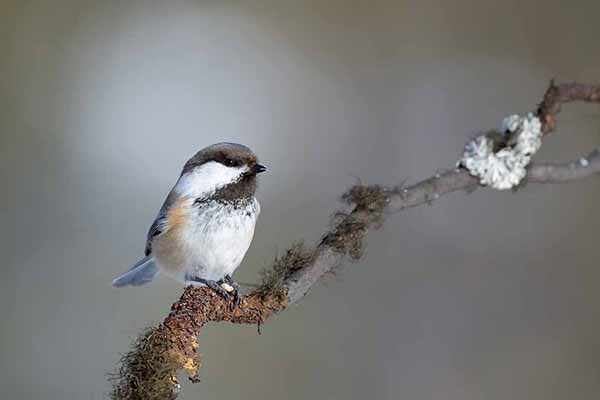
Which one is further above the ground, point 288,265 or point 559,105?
point 559,105

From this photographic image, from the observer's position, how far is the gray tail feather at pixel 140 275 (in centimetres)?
132

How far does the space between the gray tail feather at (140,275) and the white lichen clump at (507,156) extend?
0.68 m

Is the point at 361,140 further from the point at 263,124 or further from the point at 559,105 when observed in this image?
the point at 559,105

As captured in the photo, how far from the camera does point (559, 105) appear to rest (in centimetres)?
81

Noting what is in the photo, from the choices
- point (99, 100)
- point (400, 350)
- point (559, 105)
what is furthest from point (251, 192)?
point (99, 100)

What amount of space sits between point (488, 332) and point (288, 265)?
1.53 metres

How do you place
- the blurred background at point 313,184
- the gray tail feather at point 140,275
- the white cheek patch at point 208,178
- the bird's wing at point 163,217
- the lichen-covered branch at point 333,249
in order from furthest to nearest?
the blurred background at point 313,184
the gray tail feather at point 140,275
the bird's wing at point 163,217
the white cheek patch at point 208,178
the lichen-covered branch at point 333,249

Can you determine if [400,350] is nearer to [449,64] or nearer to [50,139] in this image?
[449,64]

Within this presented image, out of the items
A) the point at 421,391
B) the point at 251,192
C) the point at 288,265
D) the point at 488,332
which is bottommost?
the point at 288,265

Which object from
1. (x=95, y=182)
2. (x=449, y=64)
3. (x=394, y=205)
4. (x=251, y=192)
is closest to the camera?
(x=394, y=205)

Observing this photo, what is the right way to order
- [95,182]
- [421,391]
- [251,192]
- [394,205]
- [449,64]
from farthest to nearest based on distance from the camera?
[449,64] < [95,182] < [421,391] < [251,192] < [394,205]

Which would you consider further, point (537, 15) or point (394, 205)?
point (537, 15)

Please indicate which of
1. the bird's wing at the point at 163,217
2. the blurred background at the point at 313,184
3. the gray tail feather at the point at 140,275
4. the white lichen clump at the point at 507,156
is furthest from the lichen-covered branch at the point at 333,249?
the blurred background at the point at 313,184

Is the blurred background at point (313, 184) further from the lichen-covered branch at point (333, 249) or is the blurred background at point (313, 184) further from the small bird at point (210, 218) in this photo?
the lichen-covered branch at point (333, 249)
